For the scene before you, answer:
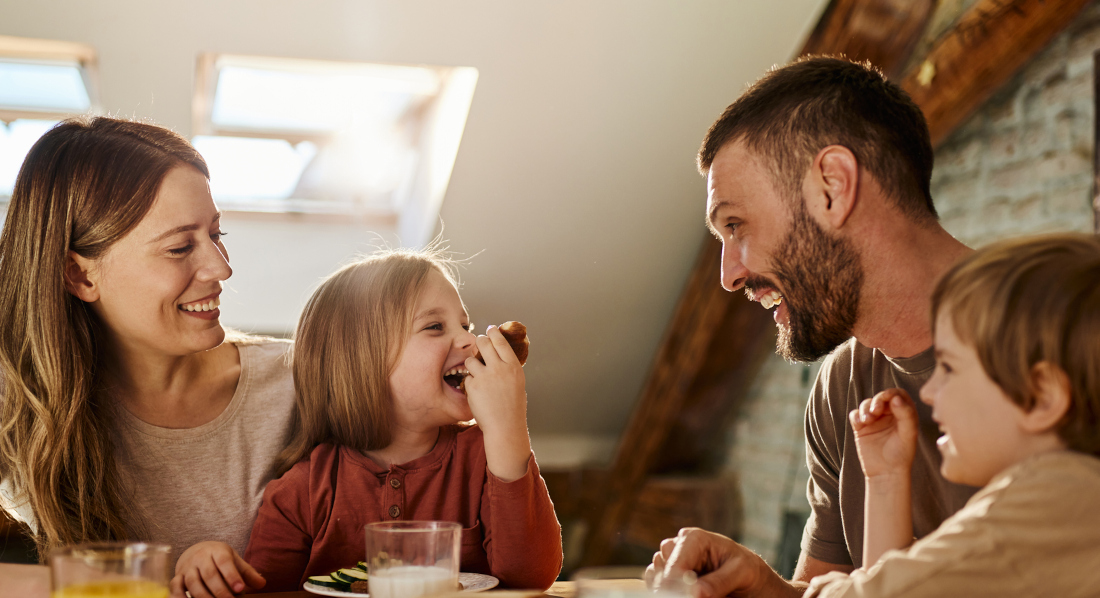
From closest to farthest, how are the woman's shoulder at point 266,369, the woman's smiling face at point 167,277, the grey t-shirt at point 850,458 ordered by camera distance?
the grey t-shirt at point 850,458 → the woman's smiling face at point 167,277 → the woman's shoulder at point 266,369

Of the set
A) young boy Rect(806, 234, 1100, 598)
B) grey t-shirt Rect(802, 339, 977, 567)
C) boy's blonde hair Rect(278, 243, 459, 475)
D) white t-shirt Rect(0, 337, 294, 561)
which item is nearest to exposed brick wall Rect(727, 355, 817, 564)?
grey t-shirt Rect(802, 339, 977, 567)

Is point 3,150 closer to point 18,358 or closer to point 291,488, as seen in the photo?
point 18,358

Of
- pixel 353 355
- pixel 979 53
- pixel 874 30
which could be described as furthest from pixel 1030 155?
pixel 353 355

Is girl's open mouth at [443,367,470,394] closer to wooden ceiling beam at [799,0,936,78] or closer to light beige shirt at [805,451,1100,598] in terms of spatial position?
light beige shirt at [805,451,1100,598]

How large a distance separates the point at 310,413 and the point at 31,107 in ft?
7.09

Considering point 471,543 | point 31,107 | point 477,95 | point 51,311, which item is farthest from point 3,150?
point 471,543

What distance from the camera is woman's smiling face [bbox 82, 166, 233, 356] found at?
1.48 meters

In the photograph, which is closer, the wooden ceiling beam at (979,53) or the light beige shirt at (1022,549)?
the light beige shirt at (1022,549)

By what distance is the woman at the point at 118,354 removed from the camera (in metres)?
1.39

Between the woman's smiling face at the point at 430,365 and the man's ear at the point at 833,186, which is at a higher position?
the man's ear at the point at 833,186

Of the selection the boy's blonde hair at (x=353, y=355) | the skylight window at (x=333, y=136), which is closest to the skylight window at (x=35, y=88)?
the skylight window at (x=333, y=136)

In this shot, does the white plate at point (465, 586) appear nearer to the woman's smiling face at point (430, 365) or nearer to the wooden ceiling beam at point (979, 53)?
the woman's smiling face at point (430, 365)

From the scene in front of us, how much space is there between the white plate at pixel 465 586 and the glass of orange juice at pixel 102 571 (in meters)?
0.25

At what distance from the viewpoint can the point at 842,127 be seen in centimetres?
141
